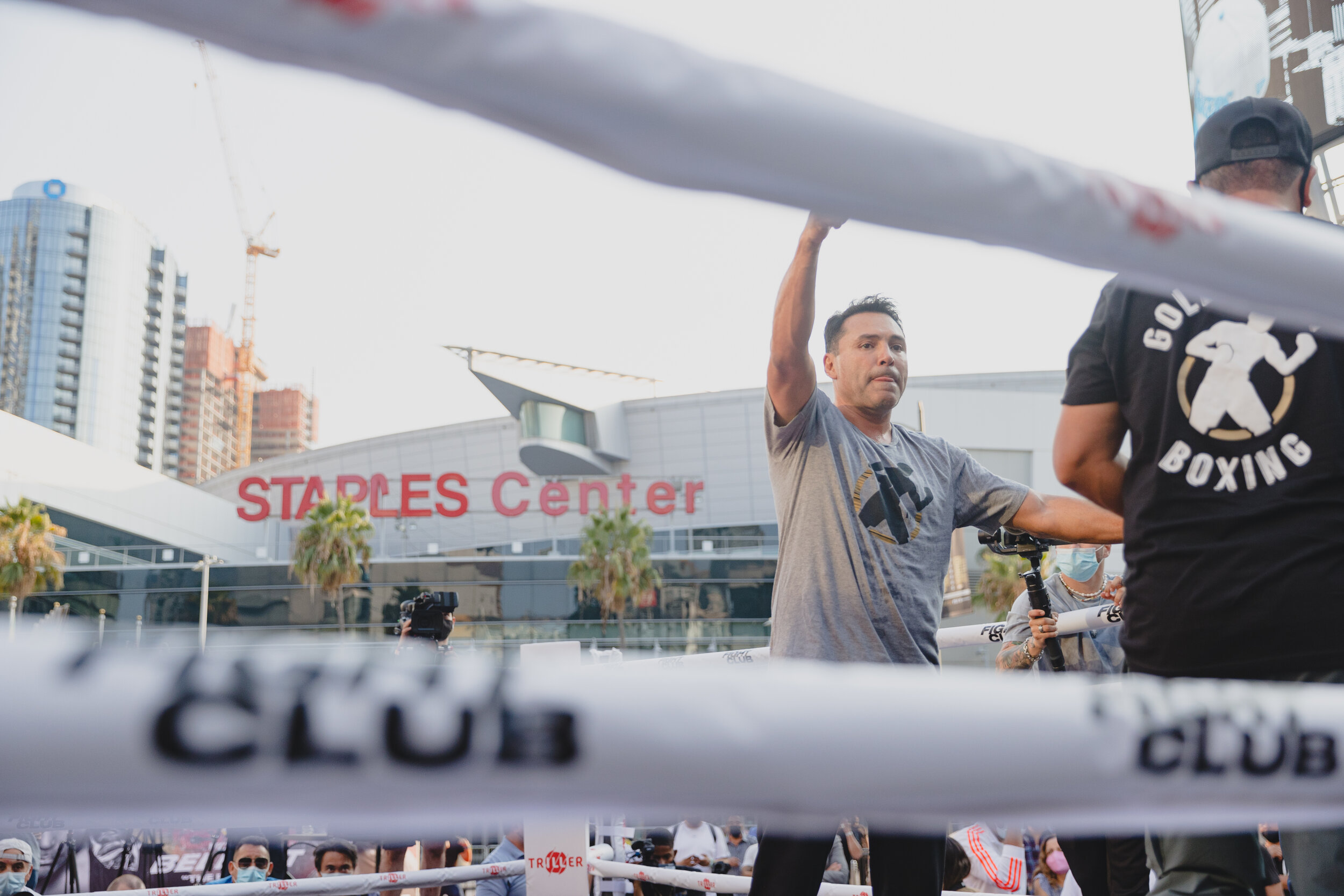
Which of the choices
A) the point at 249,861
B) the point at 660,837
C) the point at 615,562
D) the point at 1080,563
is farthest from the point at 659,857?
the point at 615,562

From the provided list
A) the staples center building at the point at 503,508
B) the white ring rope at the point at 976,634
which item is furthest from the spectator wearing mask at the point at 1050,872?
the staples center building at the point at 503,508

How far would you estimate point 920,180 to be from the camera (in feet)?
3.05

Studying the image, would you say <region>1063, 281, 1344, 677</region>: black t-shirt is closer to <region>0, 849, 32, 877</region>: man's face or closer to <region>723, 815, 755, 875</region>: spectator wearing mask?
<region>0, 849, 32, 877</region>: man's face

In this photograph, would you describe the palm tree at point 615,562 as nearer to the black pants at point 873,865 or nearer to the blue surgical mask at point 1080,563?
the blue surgical mask at point 1080,563

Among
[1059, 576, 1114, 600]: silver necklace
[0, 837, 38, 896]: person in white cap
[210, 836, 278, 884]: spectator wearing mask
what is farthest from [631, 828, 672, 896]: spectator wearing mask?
[0, 837, 38, 896]: person in white cap

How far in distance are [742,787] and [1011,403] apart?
44.5 metres

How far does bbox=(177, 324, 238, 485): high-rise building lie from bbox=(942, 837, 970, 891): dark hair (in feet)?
413

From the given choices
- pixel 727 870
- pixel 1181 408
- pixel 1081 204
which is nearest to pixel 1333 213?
pixel 727 870

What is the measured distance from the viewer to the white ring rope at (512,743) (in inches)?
26.1

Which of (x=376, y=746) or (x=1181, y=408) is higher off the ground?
(x=1181, y=408)

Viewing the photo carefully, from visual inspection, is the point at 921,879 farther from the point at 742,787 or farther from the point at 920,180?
the point at 920,180

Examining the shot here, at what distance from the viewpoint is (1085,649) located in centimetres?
397

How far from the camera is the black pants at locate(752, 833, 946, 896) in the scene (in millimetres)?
2109

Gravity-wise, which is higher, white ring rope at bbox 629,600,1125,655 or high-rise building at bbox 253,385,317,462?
high-rise building at bbox 253,385,317,462
